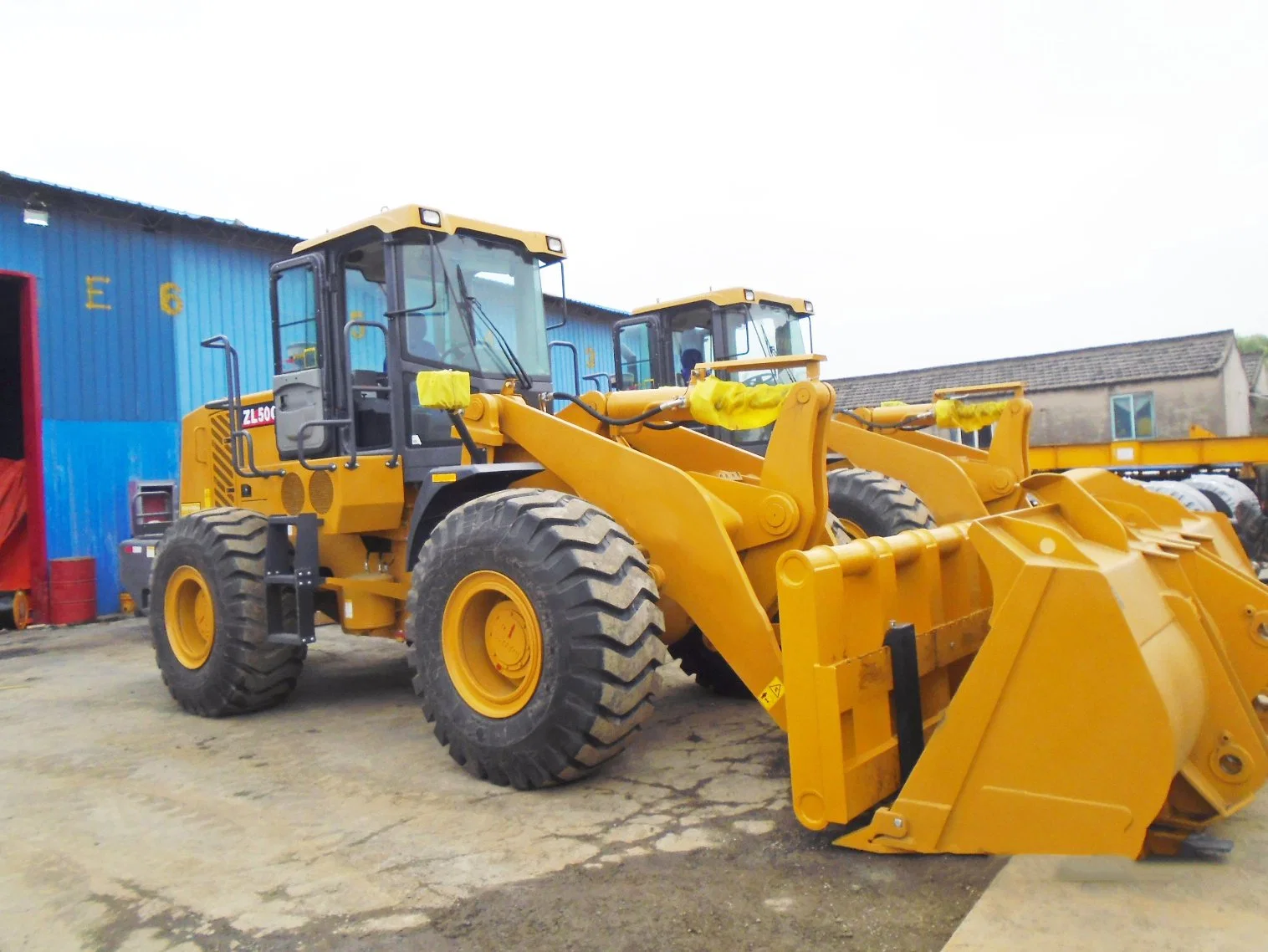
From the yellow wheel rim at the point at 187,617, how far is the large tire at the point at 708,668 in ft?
9.66

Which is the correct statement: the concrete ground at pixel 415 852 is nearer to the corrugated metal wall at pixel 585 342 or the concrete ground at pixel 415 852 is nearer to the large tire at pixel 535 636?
the large tire at pixel 535 636

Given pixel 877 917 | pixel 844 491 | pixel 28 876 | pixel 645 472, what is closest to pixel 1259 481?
pixel 844 491

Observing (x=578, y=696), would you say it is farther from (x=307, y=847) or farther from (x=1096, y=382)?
(x=1096, y=382)

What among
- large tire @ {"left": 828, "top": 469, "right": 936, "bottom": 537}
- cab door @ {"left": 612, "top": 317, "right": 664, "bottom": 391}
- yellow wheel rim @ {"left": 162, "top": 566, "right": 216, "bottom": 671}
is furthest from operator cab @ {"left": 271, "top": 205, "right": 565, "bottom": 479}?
cab door @ {"left": 612, "top": 317, "right": 664, "bottom": 391}

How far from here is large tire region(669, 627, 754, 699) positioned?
231 inches

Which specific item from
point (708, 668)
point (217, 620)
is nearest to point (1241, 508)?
point (708, 668)

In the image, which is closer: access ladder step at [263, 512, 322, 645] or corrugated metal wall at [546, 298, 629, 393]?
access ladder step at [263, 512, 322, 645]

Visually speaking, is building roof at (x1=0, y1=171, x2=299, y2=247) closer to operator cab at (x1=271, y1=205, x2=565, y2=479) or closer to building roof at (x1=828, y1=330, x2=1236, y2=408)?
operator cab at (x1=271, y1=205, x2=565, y2=479)

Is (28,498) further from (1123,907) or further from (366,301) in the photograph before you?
(1123,907)

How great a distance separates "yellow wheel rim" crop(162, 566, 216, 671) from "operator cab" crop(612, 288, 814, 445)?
13.0 ft

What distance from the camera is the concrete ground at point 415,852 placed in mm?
2982

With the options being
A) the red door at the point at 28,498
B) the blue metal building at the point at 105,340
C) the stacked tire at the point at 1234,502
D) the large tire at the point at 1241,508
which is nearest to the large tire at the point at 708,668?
the blue metal building at the point at 105,340

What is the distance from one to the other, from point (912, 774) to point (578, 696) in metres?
1.40

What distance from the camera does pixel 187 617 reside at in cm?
641
